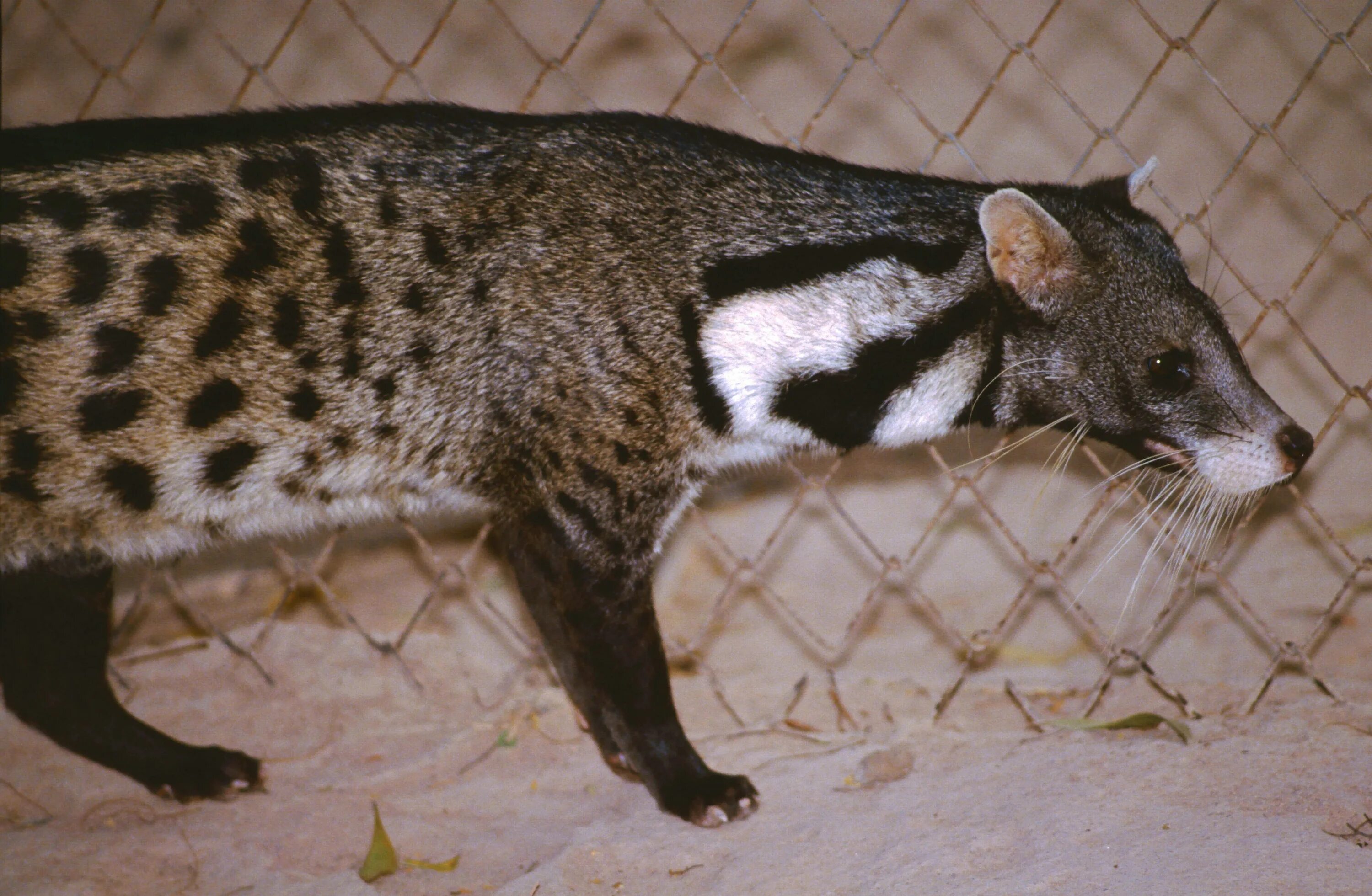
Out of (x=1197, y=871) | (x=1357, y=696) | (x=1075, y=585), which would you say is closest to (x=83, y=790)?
(x=1197, y=871)

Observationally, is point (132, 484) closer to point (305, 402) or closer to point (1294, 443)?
point (305, 402)

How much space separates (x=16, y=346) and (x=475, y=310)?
99cm

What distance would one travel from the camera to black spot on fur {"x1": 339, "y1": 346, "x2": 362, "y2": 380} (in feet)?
9.39

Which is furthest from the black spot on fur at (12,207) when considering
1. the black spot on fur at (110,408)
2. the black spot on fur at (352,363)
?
the black spot on fur at (352,363)

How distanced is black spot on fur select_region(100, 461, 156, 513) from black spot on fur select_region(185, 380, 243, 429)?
164 mm

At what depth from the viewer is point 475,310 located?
9.39ft

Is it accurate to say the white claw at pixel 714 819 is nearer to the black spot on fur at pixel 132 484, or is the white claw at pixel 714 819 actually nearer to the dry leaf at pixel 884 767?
the dry leaf at pixel 884 767

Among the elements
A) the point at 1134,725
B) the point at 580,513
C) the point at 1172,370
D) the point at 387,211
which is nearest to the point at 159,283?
the point at 387,211

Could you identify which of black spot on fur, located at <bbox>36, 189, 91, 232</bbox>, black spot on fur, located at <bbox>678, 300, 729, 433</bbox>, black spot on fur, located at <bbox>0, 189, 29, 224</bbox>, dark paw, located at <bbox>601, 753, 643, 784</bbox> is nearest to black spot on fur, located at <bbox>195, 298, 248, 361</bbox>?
black spot on fur, located at <bbox>36, 189, 91, 232</bbox>

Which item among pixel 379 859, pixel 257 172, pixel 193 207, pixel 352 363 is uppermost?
pixel 257 172

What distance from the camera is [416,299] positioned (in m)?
2.88

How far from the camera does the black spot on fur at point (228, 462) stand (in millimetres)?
2873

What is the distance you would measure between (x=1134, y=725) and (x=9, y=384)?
2665mm

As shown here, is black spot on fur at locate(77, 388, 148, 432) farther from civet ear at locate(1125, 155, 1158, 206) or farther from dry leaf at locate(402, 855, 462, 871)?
civet ear at locate(1125, 155, 1158, 206)
